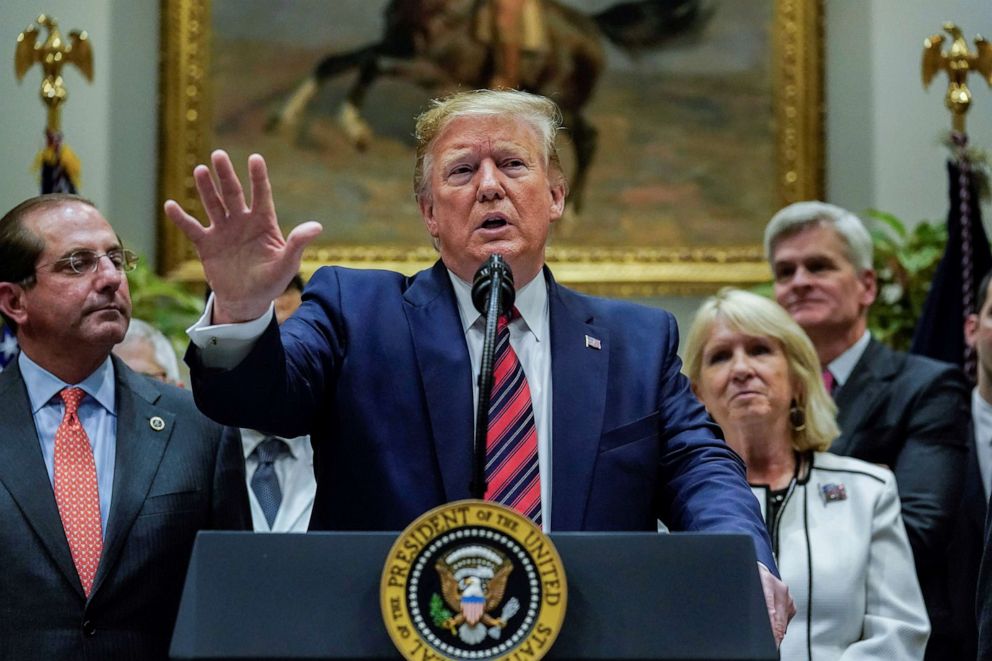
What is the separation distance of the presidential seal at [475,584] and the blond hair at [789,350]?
100 inches

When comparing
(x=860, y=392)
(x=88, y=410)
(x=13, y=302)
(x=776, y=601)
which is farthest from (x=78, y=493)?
(x=860, y=392)

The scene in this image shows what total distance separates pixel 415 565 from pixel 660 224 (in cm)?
649

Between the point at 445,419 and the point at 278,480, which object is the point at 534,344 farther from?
the point at 278,480

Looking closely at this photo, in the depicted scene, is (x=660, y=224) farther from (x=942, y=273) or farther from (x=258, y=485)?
(x=258, y=485)

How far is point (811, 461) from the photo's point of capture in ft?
14.0

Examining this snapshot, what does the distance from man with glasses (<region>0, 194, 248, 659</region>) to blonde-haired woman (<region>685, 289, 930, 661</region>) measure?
5.02 feet

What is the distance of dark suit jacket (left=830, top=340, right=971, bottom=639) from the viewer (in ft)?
14.7

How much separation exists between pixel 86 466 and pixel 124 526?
209 mm

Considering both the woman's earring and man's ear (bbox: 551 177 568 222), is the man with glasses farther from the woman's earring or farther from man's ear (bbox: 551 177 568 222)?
the woman's earring

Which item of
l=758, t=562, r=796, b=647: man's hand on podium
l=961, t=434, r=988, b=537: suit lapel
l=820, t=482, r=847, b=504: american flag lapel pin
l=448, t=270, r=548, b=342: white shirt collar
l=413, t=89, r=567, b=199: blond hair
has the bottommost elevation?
l=961, t=434, r=988, b=537: suit lapel

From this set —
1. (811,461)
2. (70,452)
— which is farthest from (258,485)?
(811,461)

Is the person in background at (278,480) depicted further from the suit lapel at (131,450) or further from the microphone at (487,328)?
the microphone at (487,328)

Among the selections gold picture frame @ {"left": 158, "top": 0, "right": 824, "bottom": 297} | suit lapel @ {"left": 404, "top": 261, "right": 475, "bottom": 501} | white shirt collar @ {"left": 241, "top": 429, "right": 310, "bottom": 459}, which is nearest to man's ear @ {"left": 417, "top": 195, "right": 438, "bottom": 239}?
suit lapel @ {"left": 404, "top": 261, "right": 475, "bottom": 501}

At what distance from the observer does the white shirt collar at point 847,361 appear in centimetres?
513
